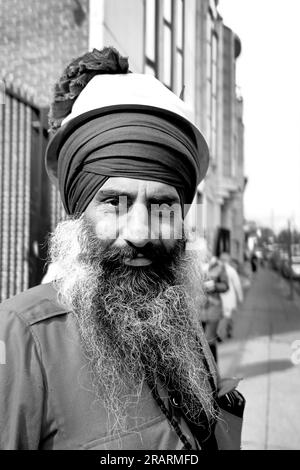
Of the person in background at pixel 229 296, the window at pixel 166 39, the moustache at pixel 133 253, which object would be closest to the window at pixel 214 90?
the window at pixel 166 39

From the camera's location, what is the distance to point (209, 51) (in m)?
1.57

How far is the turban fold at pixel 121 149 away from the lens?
94 centimetres

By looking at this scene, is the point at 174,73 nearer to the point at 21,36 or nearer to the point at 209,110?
the point at 209,110

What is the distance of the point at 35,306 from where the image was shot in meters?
0.85

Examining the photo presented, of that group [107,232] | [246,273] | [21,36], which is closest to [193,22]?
[107,232]

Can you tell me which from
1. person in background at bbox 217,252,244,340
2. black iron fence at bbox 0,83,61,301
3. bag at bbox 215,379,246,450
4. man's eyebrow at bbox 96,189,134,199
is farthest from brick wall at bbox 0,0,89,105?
person in background at bbox 217,252,244,340

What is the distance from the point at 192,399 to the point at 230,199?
1163 millimetres

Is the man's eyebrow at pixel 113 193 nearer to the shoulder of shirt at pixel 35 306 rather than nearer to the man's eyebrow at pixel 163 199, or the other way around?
the man's eyebrow at pixel 163 199

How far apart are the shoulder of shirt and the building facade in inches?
25.1

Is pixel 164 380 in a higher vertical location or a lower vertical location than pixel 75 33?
lower

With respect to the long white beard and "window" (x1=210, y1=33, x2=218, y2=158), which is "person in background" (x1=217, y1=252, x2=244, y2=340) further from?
the long white beard

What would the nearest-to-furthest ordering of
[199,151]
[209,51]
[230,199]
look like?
[199,151] < [209,51] < [230,199]

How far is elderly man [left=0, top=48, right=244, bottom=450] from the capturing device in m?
0.82

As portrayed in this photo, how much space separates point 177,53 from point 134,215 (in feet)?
2.91
